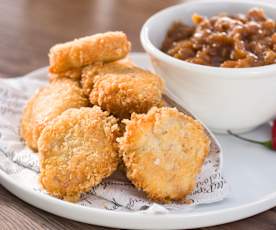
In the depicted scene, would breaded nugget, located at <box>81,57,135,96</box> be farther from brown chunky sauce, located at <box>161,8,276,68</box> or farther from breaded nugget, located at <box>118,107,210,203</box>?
breaded nugget, located at <box>118,107,210,203</box>

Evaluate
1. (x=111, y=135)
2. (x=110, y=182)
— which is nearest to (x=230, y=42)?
(x=111, y=135)

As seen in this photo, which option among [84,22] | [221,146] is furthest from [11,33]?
[221,146]

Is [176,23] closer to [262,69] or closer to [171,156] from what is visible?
[262,69]

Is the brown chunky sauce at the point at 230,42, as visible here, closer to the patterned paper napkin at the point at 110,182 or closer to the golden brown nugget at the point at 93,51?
the golden brown nugget at the point at 93,51

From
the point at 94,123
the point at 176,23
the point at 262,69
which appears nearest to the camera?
the point at 94,123

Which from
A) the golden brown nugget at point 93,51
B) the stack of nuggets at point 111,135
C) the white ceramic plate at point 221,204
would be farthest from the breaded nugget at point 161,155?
the golden brown nugget at point 93,51

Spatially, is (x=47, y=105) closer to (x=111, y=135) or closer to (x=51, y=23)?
(x=111, y=135)
